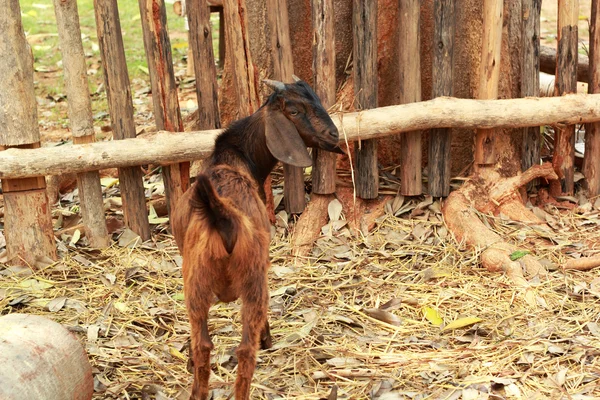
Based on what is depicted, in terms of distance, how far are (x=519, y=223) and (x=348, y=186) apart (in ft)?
4.52

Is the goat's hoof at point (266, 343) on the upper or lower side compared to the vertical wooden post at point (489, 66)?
lower

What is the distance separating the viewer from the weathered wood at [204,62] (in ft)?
17.5

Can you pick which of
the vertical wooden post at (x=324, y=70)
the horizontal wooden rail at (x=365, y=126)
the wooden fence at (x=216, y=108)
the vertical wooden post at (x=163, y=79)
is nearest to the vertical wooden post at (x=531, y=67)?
the wooden fence at (x=216, y=108)

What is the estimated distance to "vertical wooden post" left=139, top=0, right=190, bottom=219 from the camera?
5.25 m

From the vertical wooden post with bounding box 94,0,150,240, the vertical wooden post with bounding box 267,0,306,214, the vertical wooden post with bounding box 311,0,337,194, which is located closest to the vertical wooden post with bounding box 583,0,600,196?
the vertical wooden post with bounding box 311,0,337,194

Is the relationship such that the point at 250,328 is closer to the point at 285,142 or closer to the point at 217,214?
the point at 217,214

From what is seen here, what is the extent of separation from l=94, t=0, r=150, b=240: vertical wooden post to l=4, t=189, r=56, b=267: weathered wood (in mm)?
600

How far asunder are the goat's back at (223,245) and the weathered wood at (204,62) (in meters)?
1.77

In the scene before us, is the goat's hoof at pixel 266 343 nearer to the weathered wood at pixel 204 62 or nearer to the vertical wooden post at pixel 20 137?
the weathered wood at pixel 204 62

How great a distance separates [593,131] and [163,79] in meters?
3.55

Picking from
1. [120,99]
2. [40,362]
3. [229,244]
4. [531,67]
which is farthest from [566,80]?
[40,362]

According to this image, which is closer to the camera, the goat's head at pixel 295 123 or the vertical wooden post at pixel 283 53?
the goat's head at pixel 295 123

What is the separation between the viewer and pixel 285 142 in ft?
13.5

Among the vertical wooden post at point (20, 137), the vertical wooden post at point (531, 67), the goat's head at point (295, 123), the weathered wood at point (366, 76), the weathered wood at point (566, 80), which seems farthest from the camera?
the weathered wood at point (566, 80)
